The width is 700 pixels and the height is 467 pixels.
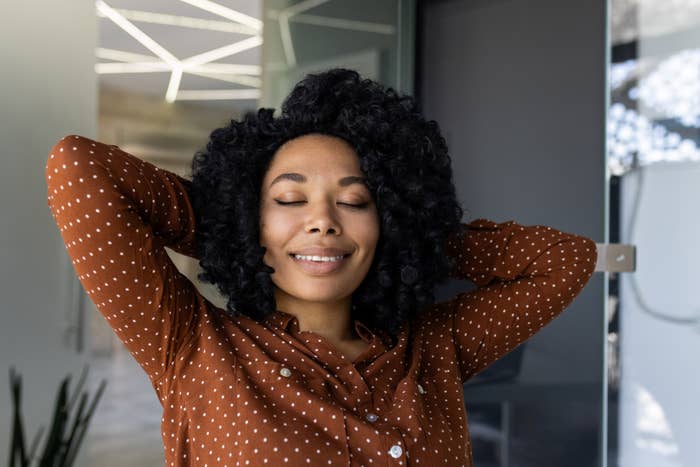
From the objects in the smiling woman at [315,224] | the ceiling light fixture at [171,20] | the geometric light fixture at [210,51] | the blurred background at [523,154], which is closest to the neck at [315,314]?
the smiling woman at [315,224]

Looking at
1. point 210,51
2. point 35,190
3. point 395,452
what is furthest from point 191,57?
point 395,452

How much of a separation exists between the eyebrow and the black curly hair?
17mm

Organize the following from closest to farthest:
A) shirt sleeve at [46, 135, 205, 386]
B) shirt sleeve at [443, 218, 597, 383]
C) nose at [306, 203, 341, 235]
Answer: shirt sleeve at [46, 135, 205, 386] → nose at [306, 203, 341, 235] → shirt sleeve at [443, 218, 597, 383]

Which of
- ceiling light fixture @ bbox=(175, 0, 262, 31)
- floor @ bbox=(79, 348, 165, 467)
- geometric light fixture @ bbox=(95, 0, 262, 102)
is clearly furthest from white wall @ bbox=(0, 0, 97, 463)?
floor @ bbox=(79, 348, 165, 467)

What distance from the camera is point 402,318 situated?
1.33m

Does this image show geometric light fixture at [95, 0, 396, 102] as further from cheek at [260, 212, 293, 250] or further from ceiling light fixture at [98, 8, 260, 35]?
cheek at [260, 212, 293, 250]

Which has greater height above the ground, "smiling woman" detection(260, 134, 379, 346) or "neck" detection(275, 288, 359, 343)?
"smiling woman" detection(260, 134, 379, 346)

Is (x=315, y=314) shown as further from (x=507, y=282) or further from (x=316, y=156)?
(x=507, y=282)

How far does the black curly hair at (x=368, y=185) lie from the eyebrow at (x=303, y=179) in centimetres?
2

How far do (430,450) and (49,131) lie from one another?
239 cm

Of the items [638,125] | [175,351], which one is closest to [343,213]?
[175,351]

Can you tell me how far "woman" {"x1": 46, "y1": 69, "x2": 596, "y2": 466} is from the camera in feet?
3.47

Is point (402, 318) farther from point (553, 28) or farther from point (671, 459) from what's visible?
point (553, 28)

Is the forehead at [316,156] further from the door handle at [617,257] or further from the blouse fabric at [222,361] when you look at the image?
the door handle at [617,257]
